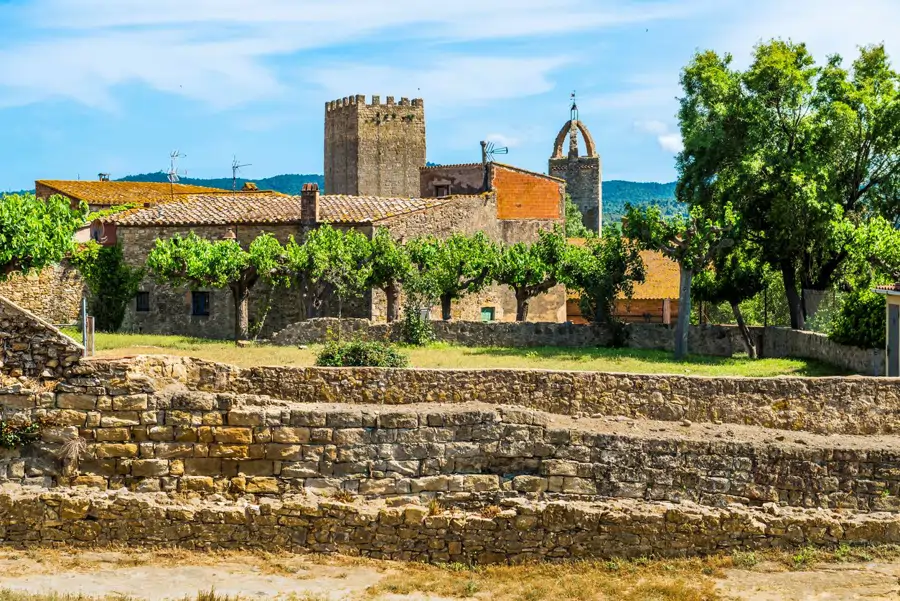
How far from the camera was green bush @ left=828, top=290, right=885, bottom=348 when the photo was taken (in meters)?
20.5

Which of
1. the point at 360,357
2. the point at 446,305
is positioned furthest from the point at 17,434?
the point at 446,305

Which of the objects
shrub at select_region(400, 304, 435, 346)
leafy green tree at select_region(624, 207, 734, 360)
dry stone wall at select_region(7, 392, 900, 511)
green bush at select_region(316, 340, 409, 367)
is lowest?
dry stone wall at select_region(7, 392, 900, 511)

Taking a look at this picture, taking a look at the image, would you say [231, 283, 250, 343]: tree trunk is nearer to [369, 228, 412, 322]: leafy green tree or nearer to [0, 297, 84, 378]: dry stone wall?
[369, 228, 412, 322]: leafy green tree

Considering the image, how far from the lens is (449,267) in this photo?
1315 inches

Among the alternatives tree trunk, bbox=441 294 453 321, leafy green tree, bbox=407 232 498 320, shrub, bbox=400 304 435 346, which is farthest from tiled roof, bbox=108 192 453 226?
shrub, bbox=400 304 435 346

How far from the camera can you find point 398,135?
56156 millimetres

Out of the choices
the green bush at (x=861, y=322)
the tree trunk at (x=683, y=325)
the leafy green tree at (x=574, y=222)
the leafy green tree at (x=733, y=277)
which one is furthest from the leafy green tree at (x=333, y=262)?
the leafy green tree at (x=574, y=222)

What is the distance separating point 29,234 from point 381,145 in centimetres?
2939

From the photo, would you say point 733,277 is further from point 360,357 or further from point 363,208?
point 360,357

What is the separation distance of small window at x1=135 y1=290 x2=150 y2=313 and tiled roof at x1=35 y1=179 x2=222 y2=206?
1056 centimetres

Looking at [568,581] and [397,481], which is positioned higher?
[397,481]

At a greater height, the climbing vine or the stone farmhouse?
the stone farmhouse

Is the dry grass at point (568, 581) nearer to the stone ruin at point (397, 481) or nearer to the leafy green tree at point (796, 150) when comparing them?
the stone ruin at point (397, 481)

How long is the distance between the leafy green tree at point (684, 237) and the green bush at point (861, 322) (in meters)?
5.17
